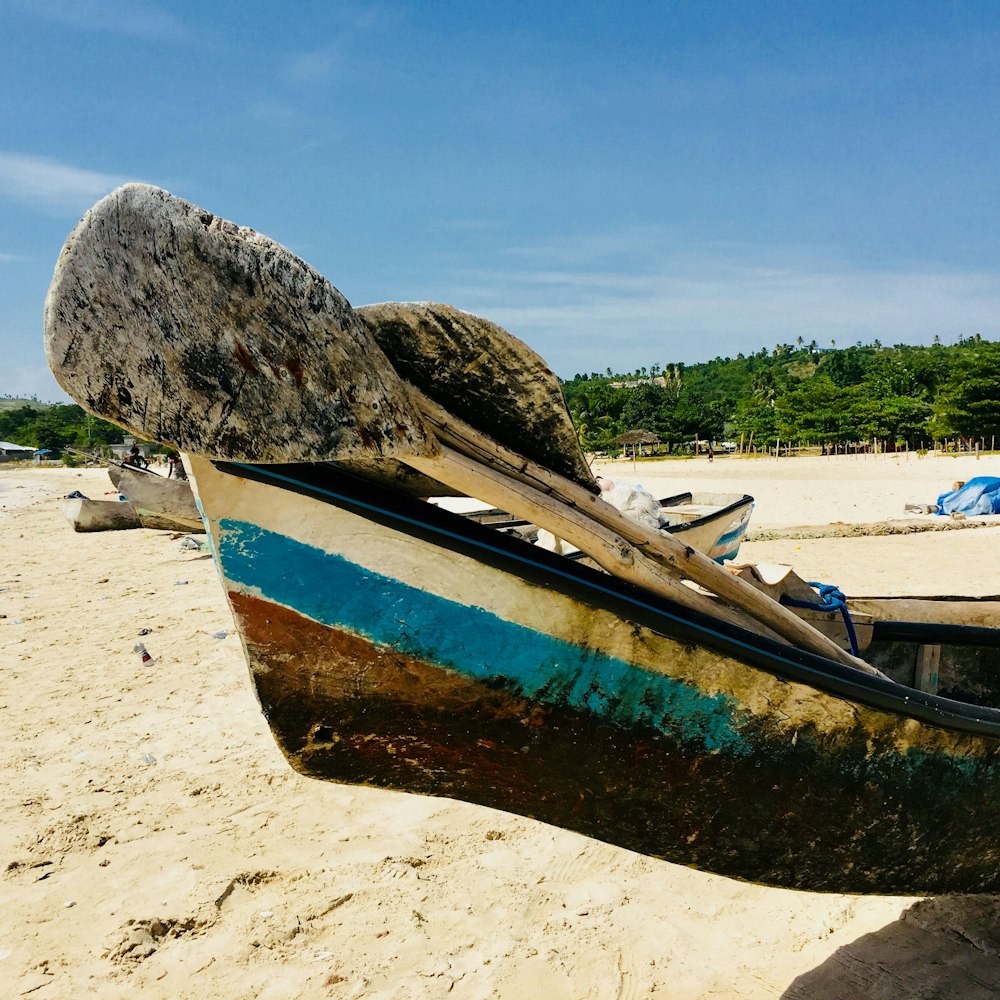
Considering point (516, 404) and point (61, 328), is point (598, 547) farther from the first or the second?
point (61, 328)

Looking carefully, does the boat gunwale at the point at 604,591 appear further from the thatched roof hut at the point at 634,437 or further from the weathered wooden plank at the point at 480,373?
the thatched roof hut at the point at 634,437

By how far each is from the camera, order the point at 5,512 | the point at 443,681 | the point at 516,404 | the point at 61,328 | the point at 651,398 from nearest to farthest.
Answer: the point at 61,328, the point at 516,404, the point at 443,681, the point at 5,512, the point at 651,398

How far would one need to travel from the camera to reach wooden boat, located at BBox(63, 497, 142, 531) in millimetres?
15016

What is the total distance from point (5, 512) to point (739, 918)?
26816mm

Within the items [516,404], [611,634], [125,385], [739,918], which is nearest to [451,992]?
[739,918]

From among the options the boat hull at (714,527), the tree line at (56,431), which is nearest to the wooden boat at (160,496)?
the boat hull at (714,527)

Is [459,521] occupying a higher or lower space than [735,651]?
higher

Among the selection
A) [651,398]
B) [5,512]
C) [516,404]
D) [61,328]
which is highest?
[651,398]

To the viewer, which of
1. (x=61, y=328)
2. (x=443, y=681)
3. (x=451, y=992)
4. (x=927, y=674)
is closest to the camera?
(x=61, y=328)

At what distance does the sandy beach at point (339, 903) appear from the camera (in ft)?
→ 7.55

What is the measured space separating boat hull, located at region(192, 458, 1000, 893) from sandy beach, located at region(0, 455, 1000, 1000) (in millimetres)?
526

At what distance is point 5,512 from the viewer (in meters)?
23.8

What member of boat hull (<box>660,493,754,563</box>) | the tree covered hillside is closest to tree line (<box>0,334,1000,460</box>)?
the tree covered hillside

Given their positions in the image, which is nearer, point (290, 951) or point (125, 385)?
point (125, 385)
